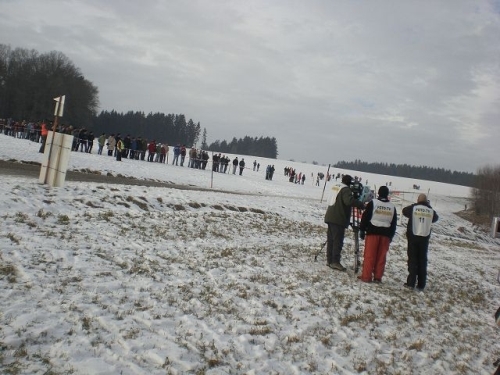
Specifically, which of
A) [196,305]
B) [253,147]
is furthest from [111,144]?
[253,147]

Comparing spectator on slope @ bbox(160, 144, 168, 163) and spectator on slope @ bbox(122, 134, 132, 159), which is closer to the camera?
spectator on slope @ bbox(122, 134, 132, 159)

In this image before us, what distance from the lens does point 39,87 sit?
66.4 m

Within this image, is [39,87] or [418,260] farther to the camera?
[39,87]

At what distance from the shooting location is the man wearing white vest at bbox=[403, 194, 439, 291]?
8.72 metres

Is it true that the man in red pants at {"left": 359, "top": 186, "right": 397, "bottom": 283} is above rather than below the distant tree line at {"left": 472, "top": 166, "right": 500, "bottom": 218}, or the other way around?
below

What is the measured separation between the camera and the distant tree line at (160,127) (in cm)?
12538

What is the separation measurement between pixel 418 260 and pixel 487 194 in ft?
218

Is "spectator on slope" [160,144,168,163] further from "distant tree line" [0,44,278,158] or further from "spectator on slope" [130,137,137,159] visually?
"distant tree line" [0,44,278,158]

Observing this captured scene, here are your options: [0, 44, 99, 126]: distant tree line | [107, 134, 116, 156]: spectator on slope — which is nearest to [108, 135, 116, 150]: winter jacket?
[107, 134, 116, 156]: spectator on slope

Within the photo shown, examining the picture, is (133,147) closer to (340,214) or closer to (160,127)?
(340,214)

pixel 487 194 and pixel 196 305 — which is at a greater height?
pixel 487 194

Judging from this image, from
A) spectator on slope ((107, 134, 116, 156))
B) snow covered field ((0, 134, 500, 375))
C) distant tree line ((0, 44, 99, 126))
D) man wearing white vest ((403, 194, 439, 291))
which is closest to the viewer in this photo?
snow covered field ((0, 134, 500, 375))

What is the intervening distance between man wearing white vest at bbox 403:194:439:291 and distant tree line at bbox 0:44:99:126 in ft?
217

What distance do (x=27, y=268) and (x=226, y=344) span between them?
360cm
